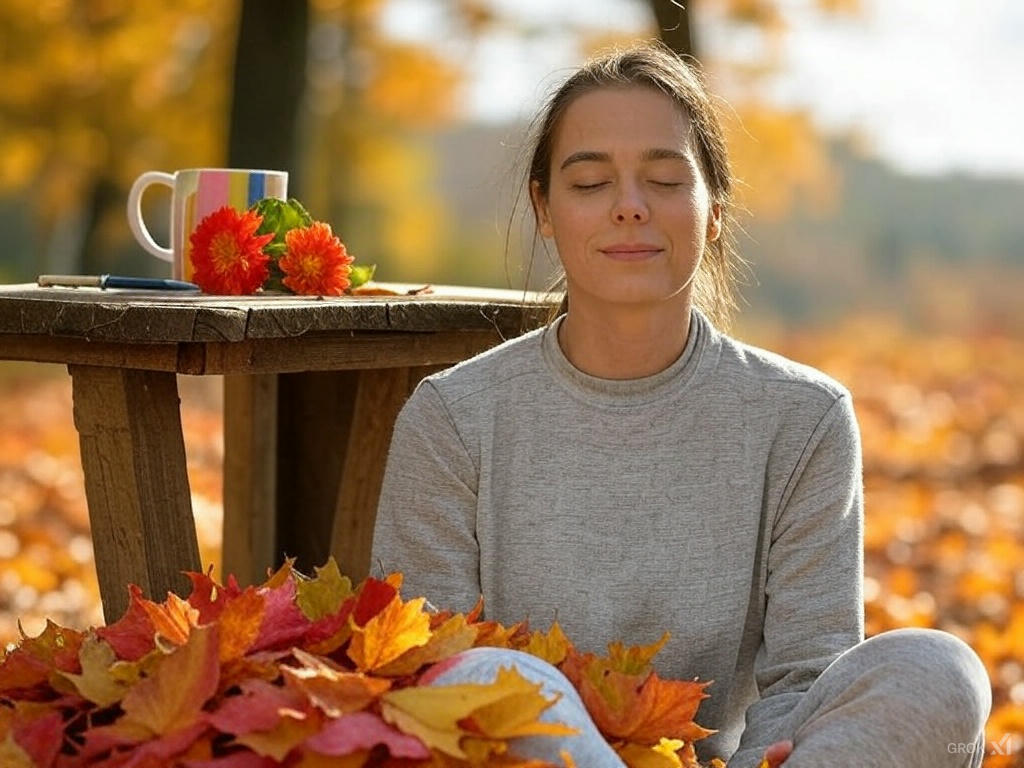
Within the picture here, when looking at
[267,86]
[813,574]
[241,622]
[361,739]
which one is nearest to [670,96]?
[813,574]

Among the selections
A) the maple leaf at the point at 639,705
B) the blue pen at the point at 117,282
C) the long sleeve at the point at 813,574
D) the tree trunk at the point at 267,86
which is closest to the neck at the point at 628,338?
the long sleeve at the point at 813,574

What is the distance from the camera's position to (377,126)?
13977 mm

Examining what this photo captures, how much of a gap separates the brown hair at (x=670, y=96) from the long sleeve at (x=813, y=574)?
1.40 ft

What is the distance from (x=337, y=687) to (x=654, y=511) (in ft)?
2.59

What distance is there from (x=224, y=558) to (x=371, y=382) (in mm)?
663

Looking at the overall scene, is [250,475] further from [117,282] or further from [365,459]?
[117,282]

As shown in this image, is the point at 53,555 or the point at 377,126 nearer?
the point at 53,555

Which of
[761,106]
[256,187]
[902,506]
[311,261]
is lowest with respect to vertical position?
[902,506]

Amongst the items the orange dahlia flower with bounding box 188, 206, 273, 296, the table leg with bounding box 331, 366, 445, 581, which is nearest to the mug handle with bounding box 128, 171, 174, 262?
the orange dahlia flower with bounding box 188, 206, 273, 296

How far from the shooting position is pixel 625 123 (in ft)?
7.27

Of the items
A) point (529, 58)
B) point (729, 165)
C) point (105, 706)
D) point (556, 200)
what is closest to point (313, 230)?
point (556, 200)

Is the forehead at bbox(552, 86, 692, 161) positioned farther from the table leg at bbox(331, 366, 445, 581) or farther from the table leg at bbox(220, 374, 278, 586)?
the table leg at bbox(220, 374, 278, 586)

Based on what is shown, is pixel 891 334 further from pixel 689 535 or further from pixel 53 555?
pixel 689 535

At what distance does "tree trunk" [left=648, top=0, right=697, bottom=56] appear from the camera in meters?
3.63
